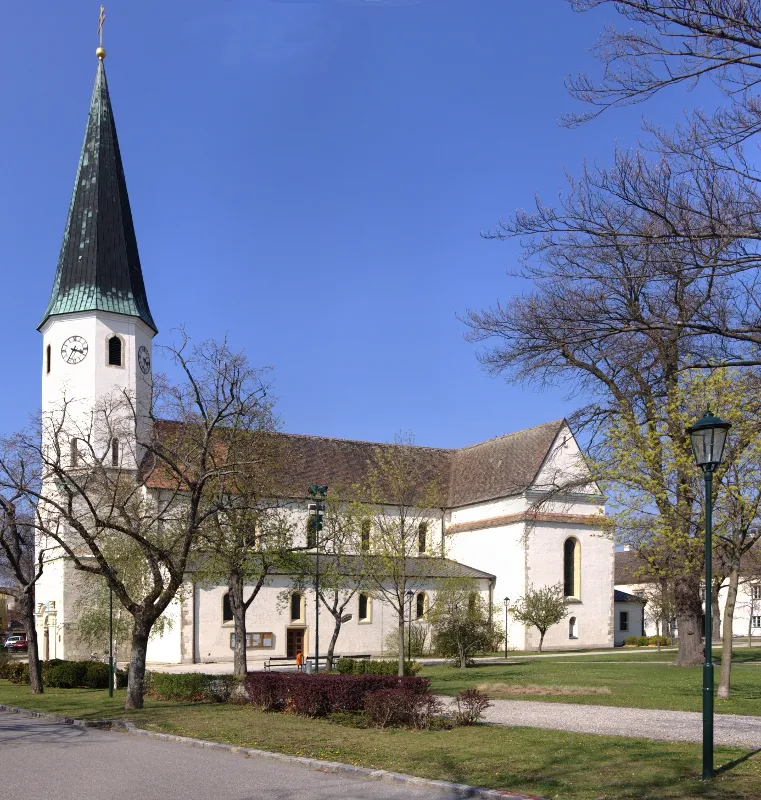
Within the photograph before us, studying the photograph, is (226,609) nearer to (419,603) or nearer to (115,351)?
(419,603)

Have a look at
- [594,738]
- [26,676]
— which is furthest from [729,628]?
[26,676]

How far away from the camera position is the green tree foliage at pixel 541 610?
169 feet

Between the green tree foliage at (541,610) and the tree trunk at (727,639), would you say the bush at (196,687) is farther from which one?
the green tree foliage at (541,610)

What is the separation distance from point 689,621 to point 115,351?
31.3 m

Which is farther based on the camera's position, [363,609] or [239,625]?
[363,609]

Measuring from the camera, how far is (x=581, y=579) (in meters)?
56.2

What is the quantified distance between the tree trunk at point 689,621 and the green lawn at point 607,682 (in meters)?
0.90

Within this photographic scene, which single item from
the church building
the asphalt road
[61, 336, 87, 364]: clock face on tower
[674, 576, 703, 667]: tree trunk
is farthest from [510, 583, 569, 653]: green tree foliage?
the asphalt road

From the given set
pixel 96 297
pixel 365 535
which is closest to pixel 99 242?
pixel 96 297

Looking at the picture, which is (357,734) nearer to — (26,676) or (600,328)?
(600,328)

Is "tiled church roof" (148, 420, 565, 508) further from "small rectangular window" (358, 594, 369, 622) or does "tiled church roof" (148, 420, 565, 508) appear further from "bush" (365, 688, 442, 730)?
"bush" (365, 688, 442, 730)

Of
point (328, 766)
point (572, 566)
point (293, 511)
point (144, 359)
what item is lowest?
point (572, 566)

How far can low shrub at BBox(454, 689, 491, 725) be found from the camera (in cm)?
1759

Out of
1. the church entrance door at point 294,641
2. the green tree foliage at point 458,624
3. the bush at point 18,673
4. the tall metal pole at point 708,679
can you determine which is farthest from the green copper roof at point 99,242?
the tall metal pole at point 708,679
